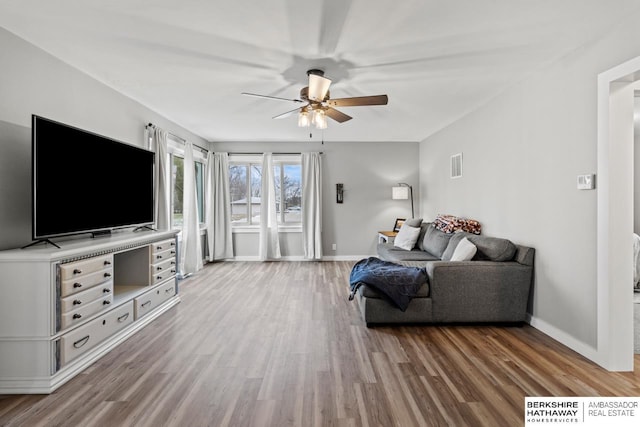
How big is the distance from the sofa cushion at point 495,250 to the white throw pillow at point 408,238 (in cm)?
160

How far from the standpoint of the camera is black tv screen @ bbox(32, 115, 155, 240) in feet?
7.59

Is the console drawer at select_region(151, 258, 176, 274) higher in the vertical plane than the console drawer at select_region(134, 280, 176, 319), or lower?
higher

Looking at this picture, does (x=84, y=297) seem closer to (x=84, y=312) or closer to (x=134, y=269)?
(x=84, y=312)

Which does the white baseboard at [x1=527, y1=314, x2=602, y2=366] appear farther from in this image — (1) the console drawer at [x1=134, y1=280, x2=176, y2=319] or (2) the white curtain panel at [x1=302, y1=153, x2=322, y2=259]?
(2) the white curtain panel at [x1=302, y1=153, x2=322, y2=259]

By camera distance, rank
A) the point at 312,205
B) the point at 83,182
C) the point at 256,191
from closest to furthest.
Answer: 1. the point at 83,182
2. the point at 312,205
3. the point at 256,191

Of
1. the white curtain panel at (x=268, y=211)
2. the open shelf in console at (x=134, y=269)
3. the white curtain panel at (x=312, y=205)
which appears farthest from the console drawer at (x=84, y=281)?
the white curtain panel at (x=312, y=205)

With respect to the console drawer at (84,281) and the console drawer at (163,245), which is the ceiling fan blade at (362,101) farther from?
the console drawer at (84,281)

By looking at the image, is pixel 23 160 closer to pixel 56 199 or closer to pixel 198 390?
pixel 56 199

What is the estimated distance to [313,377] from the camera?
7.45 ft

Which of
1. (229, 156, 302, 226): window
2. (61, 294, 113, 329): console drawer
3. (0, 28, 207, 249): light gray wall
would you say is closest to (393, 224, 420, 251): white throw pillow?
(229, 156, 302, 226): window

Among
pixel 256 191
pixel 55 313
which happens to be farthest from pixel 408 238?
pixel 55 313

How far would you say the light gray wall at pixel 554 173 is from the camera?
251 centimetres

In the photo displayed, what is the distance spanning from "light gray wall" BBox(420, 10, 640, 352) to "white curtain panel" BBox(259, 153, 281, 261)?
154 inches

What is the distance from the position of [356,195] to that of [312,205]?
0.97 metres
